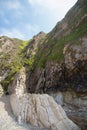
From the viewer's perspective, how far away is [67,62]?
30.6m

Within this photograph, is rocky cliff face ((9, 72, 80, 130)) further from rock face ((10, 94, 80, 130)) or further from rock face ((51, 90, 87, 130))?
rock face ((51, 90, 87, 130))

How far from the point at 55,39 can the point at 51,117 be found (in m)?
19.5

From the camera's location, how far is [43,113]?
24.1 m

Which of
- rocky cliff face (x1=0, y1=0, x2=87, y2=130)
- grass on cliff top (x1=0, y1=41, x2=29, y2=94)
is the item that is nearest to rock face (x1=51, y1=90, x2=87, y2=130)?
rocky cliff face (x1=0, y1=0, x2=87, y2=130)

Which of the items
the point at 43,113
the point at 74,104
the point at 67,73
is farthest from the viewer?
the point at 67,73

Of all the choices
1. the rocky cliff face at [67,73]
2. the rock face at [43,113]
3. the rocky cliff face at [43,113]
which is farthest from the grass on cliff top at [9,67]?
the rock face at [43,113]

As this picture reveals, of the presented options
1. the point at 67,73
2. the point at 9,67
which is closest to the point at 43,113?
the point at 67,73

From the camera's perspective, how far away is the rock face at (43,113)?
22375 mm

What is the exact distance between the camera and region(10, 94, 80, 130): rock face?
22.4 m

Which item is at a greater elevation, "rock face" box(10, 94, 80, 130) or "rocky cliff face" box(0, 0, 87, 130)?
"rocky cliff face" box(0, 0, 87, 130)

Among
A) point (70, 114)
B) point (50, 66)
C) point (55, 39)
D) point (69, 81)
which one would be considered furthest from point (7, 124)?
point (55, 39)

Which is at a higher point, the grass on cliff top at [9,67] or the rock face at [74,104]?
the grass on cliff top at [9,67]

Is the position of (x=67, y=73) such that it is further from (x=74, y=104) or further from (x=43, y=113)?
(x=43, y=113)

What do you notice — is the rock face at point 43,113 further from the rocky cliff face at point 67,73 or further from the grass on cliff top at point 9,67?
the grass on cliff top at point 9,67
